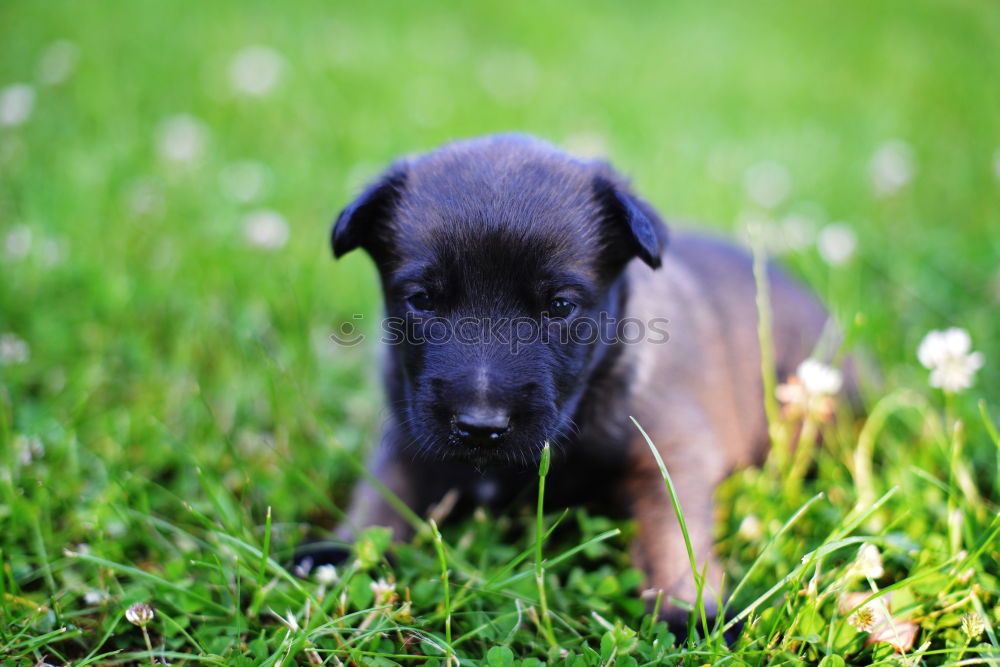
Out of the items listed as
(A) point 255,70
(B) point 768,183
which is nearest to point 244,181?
(A) point 255,70

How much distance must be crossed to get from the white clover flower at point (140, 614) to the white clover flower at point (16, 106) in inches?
134

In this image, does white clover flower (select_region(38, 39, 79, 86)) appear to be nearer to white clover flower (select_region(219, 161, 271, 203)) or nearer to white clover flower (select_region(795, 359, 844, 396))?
white clover flower (select_region(219, 161, 271, 203))

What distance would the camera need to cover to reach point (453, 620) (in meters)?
1.89

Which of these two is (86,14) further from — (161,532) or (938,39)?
(938,39)

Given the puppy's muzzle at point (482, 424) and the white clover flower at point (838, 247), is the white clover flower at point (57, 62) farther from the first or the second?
the white clover flower at point (838, 247)

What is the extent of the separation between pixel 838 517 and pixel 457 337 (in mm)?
1266

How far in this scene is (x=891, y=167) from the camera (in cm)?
454

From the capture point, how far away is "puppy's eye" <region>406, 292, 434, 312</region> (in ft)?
6.57

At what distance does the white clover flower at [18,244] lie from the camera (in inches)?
129

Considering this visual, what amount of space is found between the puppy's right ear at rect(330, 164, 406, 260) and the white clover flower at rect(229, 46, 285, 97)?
3.33 meters

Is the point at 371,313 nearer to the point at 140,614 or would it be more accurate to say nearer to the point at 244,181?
the point at 244,181

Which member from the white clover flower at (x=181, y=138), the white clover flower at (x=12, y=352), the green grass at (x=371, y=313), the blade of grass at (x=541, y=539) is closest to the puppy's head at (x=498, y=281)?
the blade of grass at (x=541, y=539)

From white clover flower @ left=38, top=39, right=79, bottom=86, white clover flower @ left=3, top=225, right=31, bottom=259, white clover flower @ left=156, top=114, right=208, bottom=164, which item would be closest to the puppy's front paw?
white clover flower @ left=3, top=225, right=31, bottom=259

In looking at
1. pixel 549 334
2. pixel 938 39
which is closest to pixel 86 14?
pixel 549 334
